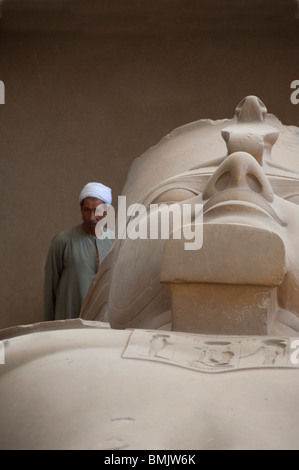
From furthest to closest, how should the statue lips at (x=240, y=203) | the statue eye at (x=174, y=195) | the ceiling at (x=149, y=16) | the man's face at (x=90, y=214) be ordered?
the ceiling at (x=149, y=16) < the man's face at (x=90, y=214) < the statue eye at (x=174, y=195) < the statue lips at (x=240, y=203)

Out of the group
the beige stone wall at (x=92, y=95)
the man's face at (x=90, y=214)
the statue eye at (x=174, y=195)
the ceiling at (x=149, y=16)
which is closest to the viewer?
the statue eye at (x=174, y=195)

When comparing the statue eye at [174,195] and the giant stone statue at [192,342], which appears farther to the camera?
the statue eye at [174,195]

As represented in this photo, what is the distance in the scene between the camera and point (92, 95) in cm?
693

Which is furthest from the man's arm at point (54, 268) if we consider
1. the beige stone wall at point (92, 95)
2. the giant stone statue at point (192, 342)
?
the giant stone statue at point (192, 342)

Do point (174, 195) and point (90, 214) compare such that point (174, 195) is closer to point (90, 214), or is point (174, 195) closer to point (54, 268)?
point (90, 214)

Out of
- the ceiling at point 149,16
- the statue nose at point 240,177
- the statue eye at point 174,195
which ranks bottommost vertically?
the statue nose at point 240,177

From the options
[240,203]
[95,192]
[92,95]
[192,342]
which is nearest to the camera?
[192,342]

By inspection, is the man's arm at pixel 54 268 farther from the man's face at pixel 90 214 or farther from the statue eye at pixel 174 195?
the statue eye at pixel 174 195

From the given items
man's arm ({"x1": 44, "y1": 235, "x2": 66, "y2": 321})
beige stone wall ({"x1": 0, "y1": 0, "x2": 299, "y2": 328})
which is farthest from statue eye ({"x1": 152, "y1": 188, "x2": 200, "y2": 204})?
beige stone wall ({"x1": 0, "y1": 0, "x2": 299, "y2": 328})

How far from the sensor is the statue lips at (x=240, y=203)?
262 centimetres

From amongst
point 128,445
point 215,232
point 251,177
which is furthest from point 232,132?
point 128,445

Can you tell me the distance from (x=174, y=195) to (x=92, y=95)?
12.7 ft

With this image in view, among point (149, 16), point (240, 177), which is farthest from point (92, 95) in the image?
point (240, 177)

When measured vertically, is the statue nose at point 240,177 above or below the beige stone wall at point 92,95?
below
